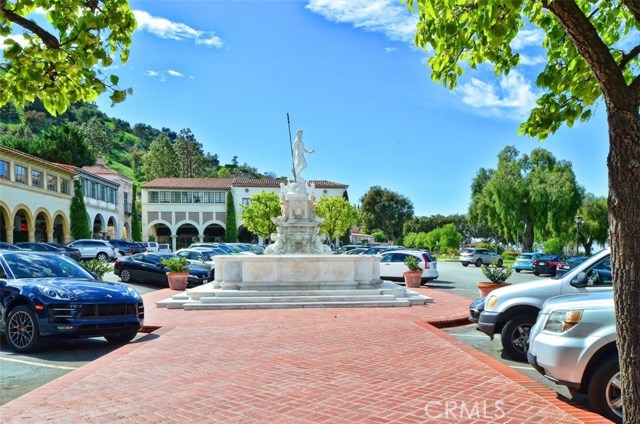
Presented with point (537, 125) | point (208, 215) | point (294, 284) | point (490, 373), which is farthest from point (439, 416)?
point (208, 215)

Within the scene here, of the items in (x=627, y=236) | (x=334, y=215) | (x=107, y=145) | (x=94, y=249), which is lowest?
(x=627, y=236)

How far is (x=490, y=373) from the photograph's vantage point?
259 inches

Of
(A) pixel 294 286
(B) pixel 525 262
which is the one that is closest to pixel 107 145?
(B) pixel 525 262

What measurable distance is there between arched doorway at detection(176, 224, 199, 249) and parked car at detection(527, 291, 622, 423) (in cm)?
7081

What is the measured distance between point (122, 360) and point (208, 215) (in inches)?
2614

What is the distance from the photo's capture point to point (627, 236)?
3125mm

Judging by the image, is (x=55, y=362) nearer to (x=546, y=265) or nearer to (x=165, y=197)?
(x=546, y=265)

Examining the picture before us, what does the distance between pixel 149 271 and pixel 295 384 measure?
17.3m

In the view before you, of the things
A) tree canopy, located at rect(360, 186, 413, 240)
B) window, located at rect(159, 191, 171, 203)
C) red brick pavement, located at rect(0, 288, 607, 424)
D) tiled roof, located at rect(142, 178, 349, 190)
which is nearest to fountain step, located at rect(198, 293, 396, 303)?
red brick pavement, located at rect(0, 288, 607, 424)

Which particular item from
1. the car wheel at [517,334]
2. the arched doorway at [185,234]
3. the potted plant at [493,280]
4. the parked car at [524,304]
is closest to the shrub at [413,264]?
the potted plant at [493,280]

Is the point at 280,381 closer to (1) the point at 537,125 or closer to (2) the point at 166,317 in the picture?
(1) the point at 537,125

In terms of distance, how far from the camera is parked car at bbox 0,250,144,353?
26.7ft

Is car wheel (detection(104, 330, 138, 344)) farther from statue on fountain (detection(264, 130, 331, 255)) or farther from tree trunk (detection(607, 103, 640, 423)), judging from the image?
statue on fountain (detection(264, 130, 331, 255))

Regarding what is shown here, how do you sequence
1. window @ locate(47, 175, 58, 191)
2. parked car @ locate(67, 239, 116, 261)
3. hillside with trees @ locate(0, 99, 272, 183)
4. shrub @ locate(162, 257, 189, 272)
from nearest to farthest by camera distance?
1. shrub @ locate(162, 257, 189, 272)
2. parked car @ locate(67, 239, 116, 261)
3. window @ locate(47, 175, 58, 191)
4. hillside with trees @ locate(0, 99, 272, 183)
